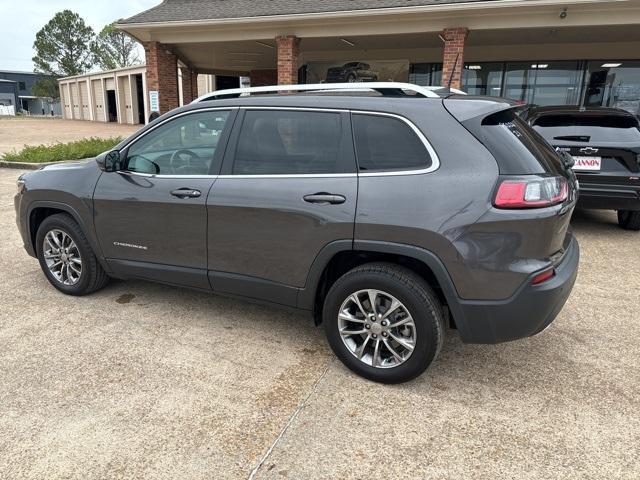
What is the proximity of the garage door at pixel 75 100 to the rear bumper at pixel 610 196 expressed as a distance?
163 ft

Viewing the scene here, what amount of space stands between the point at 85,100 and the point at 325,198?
49227 millimetres

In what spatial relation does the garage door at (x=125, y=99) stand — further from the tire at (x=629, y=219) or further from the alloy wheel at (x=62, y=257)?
the tire at (x=629, y=219)

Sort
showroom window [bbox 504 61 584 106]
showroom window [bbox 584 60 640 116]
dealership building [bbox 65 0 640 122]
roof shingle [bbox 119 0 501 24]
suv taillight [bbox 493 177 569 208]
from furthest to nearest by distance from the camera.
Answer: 1. showroom window [bbox 504 61 584 106]
2. showroom window [bbox 584 60 640 116]
3. roof shingle [bbox 119 0 501 24]
4. dealership building [bbox 65 0 640 122]
5. suv taillight [bbox 493 177 569 208]

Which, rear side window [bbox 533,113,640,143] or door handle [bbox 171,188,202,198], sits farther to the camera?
rear side window [bbox 533,113,640,143]

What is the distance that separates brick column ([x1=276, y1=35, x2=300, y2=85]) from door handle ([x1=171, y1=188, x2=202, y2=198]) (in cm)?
972

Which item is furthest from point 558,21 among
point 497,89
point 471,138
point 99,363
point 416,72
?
point 99,363

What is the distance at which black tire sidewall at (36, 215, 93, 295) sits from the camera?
13.4 ft

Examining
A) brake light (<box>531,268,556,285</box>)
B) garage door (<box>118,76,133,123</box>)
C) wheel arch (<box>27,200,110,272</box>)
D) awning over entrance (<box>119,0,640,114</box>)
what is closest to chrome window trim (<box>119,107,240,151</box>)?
wheel arch (<box>27,200,110,272</box>)

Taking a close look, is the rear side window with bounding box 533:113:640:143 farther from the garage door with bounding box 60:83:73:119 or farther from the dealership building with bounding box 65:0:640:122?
the garage door with bounding box 60:83:73:119

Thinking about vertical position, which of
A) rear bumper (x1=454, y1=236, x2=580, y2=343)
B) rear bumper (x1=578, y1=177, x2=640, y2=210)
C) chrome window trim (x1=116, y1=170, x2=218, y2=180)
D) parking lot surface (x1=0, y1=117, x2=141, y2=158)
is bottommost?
parking lot surface (x1=0, y1=117, x2=141, y2=158)

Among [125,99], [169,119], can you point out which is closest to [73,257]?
[169,119]

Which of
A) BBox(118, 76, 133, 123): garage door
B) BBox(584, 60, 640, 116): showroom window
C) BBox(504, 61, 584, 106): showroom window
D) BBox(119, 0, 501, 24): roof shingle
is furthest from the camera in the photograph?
BBox(118, 76, 133, 123): garage door

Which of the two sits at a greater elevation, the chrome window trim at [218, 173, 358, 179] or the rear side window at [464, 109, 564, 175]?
the rear side window at [464, 109, 564, 175]

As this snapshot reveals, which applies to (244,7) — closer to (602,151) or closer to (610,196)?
(602,151)
